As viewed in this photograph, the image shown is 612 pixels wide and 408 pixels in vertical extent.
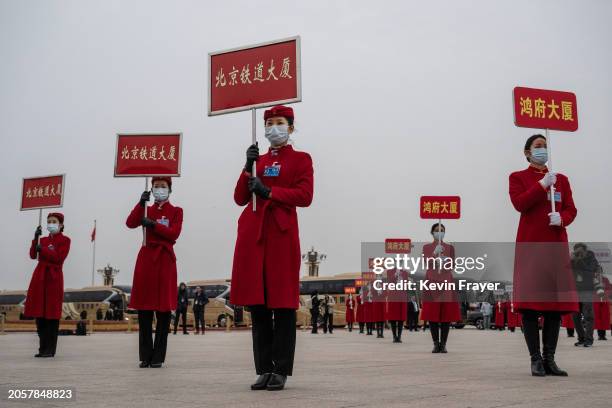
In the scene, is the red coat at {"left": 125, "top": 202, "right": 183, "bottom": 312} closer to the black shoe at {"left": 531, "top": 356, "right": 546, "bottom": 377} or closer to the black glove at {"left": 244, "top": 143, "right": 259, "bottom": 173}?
the black glove at {"left": 244, "top": 143, "right": 259, "bottom": 173}

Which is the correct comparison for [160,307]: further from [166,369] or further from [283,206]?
[283,206]

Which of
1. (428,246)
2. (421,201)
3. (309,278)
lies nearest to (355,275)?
(309,278)

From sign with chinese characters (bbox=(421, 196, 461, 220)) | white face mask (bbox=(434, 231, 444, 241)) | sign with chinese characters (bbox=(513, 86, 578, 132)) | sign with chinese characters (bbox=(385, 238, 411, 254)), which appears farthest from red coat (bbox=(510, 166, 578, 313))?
sign with chinese characters (bbox=(385, 238, 411, 254))

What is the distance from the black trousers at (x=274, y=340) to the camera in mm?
5664

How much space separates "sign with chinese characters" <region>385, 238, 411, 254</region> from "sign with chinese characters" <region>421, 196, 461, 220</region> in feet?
57.2

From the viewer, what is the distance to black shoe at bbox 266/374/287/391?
5441mm

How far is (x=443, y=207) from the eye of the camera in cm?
1675

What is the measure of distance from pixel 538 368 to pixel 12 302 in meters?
63.8

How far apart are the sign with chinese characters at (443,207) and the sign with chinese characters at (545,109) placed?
7.95 meters

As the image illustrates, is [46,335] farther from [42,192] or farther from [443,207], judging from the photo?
[443,207]

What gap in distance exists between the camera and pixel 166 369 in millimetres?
7934

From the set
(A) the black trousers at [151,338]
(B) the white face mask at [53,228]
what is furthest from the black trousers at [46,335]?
(A) the black trousers at [151,338]

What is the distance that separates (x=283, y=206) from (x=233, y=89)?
1.73 m

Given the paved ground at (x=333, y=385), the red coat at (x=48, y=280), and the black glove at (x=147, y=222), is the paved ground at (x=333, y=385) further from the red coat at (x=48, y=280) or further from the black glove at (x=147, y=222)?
the red coat at (x=48, y=280)
